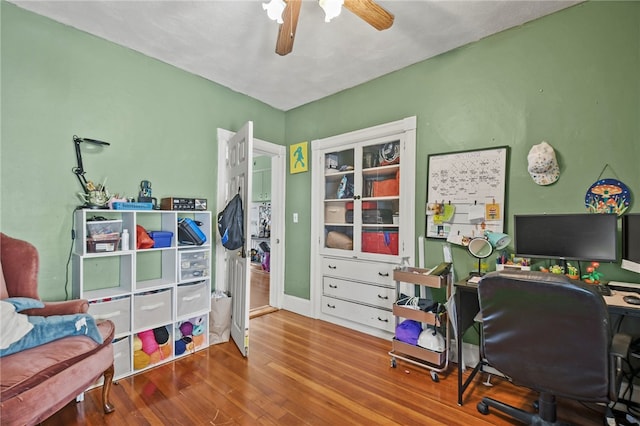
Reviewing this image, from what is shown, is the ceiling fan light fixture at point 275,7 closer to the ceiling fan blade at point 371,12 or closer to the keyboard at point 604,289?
the ceiling fan blade at point 371,12

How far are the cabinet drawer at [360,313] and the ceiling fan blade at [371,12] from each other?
2.43 meters

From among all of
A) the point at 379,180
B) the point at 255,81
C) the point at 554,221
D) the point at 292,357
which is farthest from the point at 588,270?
the point at 255,81

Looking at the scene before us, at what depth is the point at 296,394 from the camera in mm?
1989

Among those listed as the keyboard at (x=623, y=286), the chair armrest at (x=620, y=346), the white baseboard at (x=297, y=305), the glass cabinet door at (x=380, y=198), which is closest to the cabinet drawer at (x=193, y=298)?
the white baseboard at (x=297, y=305)

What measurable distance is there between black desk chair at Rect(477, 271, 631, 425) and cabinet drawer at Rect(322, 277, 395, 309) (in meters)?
1.37

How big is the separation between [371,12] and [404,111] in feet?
4.30

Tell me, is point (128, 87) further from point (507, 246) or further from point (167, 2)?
point (507, 246)

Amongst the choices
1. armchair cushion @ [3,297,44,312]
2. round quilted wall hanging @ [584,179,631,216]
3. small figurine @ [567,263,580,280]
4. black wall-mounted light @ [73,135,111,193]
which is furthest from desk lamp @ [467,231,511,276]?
black wall-mounted light @ [73,135,111,193]

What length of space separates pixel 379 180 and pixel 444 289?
1.23m

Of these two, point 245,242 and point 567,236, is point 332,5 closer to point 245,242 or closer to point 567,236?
point 245,242

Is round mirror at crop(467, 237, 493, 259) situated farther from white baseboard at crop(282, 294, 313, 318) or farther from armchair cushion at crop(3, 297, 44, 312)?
armchair cushion at crop(3, 297, 44, 312)

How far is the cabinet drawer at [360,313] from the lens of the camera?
9.38 feet

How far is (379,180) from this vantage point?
3.05 m

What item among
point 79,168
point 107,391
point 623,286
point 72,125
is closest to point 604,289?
point 623,286
